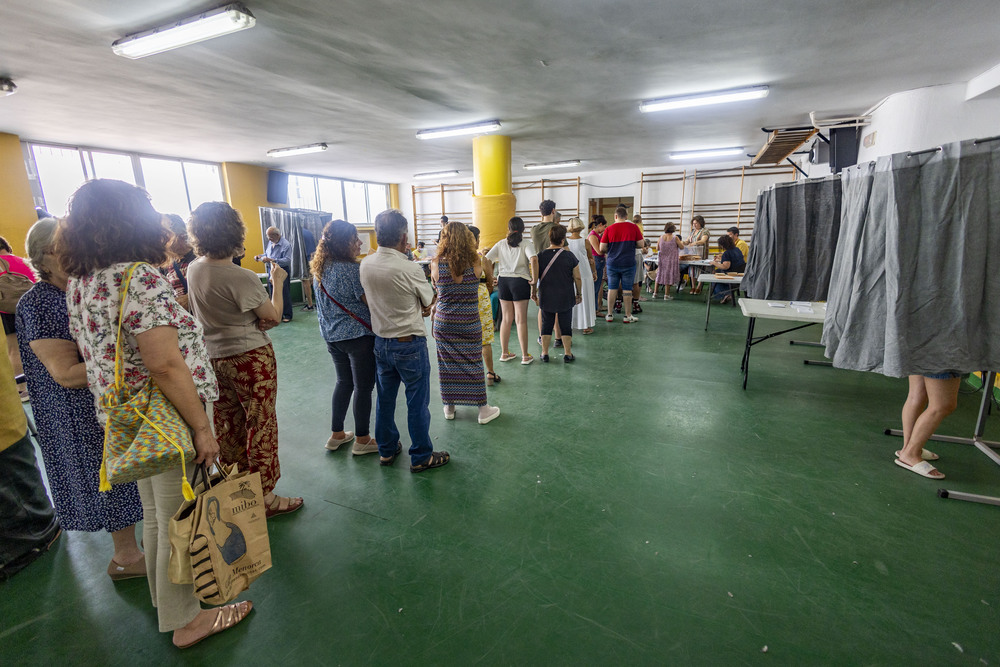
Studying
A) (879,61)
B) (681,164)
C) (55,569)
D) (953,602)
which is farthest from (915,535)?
(681,164)

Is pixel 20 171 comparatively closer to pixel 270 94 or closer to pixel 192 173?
pixel 192 173

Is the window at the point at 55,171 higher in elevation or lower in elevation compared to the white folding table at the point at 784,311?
higher

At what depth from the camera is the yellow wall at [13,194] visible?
19.2ft

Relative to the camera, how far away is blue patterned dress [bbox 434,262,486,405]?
274 cm

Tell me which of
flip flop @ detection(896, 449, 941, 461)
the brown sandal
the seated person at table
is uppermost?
the seated person at table

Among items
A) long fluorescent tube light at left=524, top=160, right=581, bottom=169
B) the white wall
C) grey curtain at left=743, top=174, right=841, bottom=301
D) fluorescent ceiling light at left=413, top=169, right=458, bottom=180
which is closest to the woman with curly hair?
grey curtain at left=743, top=174, right=841, bottom=301

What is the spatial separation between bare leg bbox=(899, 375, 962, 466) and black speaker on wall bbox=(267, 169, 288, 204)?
11244mm

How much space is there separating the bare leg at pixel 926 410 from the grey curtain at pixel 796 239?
1032mm

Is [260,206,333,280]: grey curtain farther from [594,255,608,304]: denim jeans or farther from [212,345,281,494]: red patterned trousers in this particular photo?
[212,345,281,494]: red patterned trousers

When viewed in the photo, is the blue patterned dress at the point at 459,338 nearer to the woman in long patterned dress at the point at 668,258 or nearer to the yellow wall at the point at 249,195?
the woman in long patterned dress at the point at 668,258

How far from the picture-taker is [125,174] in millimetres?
7879

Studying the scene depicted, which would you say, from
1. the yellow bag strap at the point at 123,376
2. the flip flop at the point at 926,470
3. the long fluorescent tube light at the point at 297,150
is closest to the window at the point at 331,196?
the long fluorescent tube light at the point at 297,150

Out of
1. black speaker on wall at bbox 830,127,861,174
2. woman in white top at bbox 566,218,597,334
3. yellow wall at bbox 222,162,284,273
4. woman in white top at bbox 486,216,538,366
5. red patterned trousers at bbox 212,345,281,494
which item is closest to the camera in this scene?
red patterned trousers at bbox 212,345,281,494

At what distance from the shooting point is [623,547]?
1865 mm
